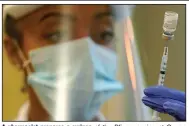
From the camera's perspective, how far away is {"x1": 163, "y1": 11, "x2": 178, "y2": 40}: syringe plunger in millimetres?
1475

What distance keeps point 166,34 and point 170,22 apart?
0.14ft

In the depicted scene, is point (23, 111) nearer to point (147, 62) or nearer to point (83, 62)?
point (83, 62)

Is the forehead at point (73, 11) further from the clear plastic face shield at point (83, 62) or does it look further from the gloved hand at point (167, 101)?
the gloved hand at point (167, 101)

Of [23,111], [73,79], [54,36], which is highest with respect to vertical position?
[54,36]

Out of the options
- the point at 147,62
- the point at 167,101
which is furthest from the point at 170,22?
the point at 167,101

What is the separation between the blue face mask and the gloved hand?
0.35ft

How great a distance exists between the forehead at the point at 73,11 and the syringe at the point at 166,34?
0.19 meters

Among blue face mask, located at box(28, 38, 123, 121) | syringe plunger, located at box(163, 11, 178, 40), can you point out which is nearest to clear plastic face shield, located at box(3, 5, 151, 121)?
blue face mask, located at box(28, 38, 123, 121)

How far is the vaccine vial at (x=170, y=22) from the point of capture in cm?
147

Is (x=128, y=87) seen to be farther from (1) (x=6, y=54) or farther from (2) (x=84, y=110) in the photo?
(1) (x=6, y=54)

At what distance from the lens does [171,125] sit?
4.81ft

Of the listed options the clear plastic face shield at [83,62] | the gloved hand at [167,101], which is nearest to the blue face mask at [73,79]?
the clear plastic face shield at [83,62]

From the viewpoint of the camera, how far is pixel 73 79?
4.83 feet

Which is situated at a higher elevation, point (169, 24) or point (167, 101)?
point (169, 24)
